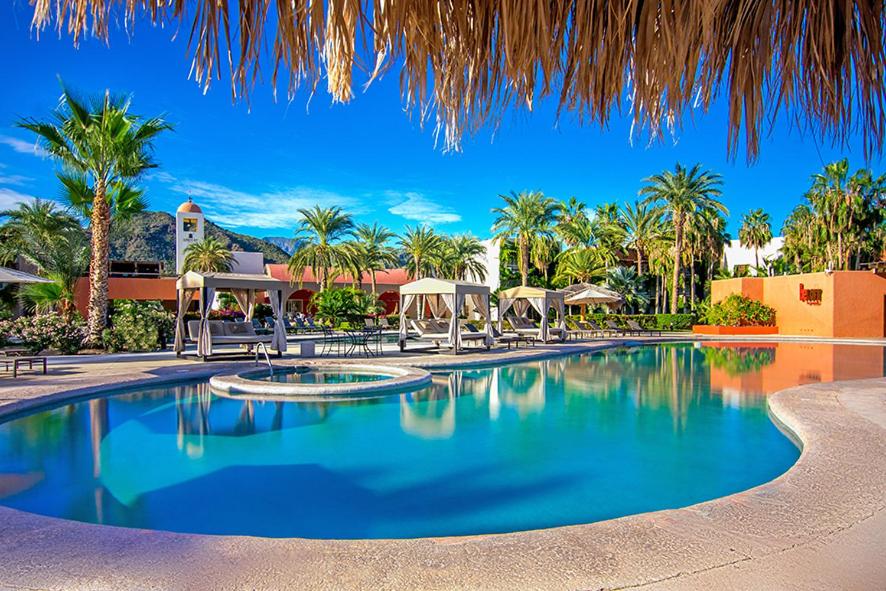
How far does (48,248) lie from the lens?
766 inches

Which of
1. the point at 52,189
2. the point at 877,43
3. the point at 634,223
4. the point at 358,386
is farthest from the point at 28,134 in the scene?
the point at 634,223

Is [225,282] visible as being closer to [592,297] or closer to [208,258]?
[592,297]

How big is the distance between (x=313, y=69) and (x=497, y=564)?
257 cm

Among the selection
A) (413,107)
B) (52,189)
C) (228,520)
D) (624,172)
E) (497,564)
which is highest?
(624,172)

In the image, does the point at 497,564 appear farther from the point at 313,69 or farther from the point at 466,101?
the point at 313,69

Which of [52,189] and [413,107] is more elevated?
[52,189]

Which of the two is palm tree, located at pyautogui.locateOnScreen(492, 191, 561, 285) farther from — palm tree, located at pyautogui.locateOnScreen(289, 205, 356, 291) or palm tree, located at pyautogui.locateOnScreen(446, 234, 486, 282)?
palm tree, located at pyautogui.locateOnScreen(289, 205, 356, 291)

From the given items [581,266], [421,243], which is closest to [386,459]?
[421,243]

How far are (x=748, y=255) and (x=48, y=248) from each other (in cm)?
5236

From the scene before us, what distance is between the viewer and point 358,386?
9.81 metres

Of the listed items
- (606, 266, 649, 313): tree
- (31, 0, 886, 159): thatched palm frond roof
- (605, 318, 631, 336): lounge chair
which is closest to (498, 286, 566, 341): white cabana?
(605, 318, 631, 336): lounge chair

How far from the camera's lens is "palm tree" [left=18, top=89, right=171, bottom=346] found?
14156 mm

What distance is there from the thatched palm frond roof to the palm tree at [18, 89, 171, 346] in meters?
14.3

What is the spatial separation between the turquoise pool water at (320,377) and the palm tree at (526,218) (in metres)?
19.1
